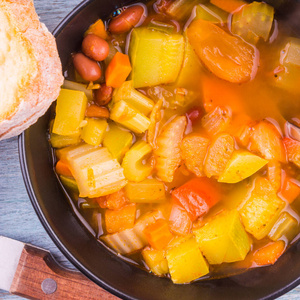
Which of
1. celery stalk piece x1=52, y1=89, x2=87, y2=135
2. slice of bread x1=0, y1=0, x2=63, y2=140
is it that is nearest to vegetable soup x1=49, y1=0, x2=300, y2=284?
celery stalk piece x1=52, y1=89, x2=87, y2=135

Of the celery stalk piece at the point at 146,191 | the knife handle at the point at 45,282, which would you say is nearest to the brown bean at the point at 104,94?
the celery stalk piece at the point at 146,191

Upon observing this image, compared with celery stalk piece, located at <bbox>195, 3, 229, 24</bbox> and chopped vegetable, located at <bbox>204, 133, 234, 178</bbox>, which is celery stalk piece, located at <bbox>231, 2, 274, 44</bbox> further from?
chopped vegetable, located at <bbox>204, 133, 234, 178</bbox>

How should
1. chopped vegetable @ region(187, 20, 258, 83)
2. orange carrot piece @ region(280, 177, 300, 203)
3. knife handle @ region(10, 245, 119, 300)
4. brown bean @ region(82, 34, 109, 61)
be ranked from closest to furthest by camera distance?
1. brown bean @ region(82, 34, 109, 61)
2. chopped vegetable @ region(187, 20, 258, 83)
3. orange carrot piece @ region(280, 177, 300, 203)
4. knife handle @ region(10, 245, 119, 300)

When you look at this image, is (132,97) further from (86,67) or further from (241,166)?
(241,166)

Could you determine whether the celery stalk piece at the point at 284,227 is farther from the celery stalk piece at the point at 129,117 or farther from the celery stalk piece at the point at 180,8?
the celery stalk piece at the point at 180,8

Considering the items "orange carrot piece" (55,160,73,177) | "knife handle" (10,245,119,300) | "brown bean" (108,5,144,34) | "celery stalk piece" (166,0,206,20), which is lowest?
"knife handle" (10,245,119,300)

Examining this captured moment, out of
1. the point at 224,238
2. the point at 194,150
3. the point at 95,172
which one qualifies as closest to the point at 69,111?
the point at 95,172

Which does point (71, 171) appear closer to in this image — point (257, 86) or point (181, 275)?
point (181, 275)
